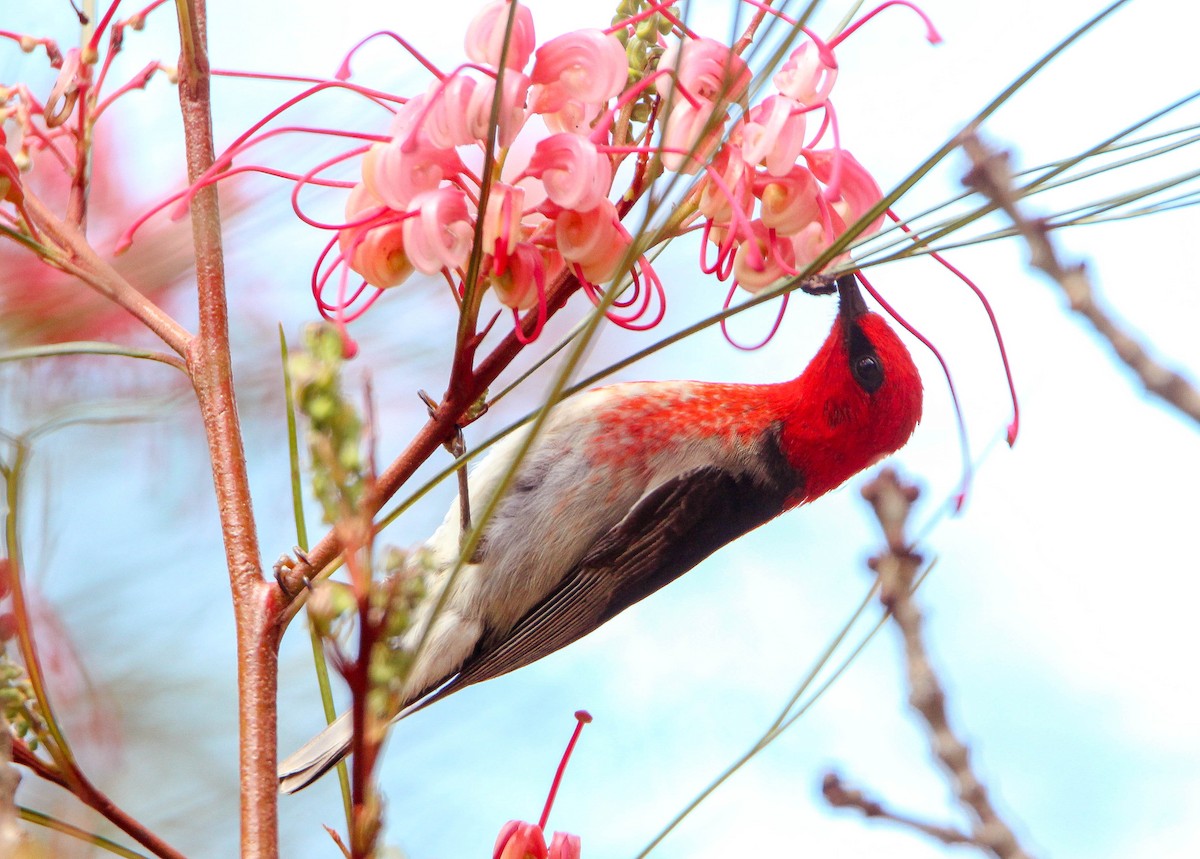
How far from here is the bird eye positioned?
5.27ft

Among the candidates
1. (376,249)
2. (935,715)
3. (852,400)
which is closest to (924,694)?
(935,715)

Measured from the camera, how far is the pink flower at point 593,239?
2.51 ft

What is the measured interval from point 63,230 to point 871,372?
1.03m

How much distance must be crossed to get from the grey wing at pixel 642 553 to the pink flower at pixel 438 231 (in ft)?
3.01

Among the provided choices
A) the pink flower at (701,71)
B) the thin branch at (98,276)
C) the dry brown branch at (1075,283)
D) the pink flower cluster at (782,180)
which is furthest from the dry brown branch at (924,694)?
the thin branch at (98,276)

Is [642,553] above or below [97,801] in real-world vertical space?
above

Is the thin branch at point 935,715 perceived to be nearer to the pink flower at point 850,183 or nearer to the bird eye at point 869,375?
the pink flower at point 850,183

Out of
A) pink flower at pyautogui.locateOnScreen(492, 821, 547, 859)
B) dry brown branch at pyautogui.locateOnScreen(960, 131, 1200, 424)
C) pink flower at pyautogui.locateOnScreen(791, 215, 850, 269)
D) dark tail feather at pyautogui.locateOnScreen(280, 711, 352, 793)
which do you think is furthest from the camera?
dark tail feather at pyautogui.locateOnScreen(280, 711, 352, 793)

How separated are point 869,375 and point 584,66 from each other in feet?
2.97

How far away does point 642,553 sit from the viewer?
1676 millimetres

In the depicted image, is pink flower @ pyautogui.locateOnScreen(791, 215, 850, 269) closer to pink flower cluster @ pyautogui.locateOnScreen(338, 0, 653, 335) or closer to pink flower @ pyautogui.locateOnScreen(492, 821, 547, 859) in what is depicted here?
pink flower cluster @ pyautogui.locateOnScreen(338, 0, 653, 335)

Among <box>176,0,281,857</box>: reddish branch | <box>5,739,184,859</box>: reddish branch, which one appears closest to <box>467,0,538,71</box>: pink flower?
<box>176,0,281,857</box>: reddish branch

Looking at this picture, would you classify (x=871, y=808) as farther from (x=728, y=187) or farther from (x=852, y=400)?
(x=852, y=400)

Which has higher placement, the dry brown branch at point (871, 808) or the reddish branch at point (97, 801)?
the reddish branch at point (97, 801)
